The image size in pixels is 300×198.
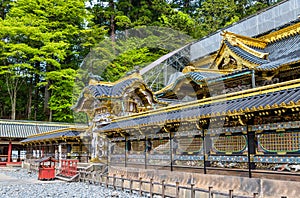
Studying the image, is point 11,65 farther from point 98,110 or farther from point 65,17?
point 98,110

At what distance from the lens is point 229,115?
1065 cm

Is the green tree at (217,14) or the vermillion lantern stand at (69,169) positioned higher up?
the green tree at (217,14)

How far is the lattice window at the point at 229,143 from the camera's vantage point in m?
11.4

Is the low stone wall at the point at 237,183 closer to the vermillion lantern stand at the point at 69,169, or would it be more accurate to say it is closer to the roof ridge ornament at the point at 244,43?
the vermillion lantern stand at the point at 69,169

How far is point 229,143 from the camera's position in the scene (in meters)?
11.9

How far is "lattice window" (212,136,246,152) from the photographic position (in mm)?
11405

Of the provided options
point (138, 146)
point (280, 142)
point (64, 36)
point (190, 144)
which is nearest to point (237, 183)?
point (280, 142)

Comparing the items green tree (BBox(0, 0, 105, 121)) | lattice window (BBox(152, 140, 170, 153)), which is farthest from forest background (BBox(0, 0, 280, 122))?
lattice window (BBox(152, 140, 170, 153))

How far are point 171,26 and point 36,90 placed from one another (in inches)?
883

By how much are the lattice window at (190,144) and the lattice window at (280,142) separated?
3205 mm

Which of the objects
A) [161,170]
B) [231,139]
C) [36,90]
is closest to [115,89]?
[161,170]

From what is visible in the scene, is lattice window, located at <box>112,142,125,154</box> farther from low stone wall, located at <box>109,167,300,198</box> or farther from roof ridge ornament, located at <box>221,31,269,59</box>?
roof ridge ornament, located at <box>221,31,269,59</box>

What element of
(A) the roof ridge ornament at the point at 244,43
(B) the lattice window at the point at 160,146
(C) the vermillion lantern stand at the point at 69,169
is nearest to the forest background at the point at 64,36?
(C) the vermillion lantern stand at the point at 69,169

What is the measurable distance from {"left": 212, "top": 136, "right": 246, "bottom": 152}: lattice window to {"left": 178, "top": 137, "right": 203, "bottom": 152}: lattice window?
931 millimetres
